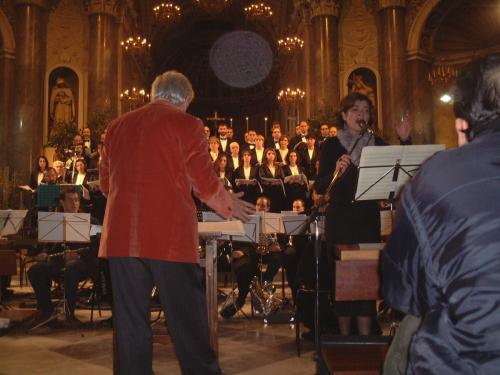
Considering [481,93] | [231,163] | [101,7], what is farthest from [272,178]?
[481,93]

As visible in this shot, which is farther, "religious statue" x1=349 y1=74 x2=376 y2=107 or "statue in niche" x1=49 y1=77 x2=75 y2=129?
"religious statue" x1=349 y1=74 x2=376 y2=107

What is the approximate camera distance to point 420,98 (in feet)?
50.7

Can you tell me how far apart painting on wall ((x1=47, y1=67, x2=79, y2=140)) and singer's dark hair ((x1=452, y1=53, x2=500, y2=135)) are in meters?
15.8

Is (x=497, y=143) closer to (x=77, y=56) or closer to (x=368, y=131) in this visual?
(x=368, y=131)

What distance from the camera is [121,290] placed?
2930mm

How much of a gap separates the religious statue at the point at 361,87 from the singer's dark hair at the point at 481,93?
1532 cm

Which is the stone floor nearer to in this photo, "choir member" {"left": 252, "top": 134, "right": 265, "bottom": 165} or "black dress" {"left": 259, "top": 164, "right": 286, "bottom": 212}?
"black dress" {"left": 259, "top": 164, "right": 286, "bottom": 212}

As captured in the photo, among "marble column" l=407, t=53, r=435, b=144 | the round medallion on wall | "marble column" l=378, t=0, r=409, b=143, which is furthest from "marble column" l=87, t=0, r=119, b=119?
the round medallion on wall

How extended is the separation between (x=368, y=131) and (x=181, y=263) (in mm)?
2055

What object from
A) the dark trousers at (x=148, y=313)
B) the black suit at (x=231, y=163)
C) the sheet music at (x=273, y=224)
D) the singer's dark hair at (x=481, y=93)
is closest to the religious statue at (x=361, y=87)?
the black suit at (x=231, y=163)

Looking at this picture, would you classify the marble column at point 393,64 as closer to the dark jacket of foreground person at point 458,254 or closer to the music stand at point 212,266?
the music stand at point 212,266

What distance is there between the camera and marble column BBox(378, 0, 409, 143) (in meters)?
15.3

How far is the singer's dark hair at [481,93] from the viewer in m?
1.43

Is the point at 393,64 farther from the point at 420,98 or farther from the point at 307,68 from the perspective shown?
the point at 307,68
